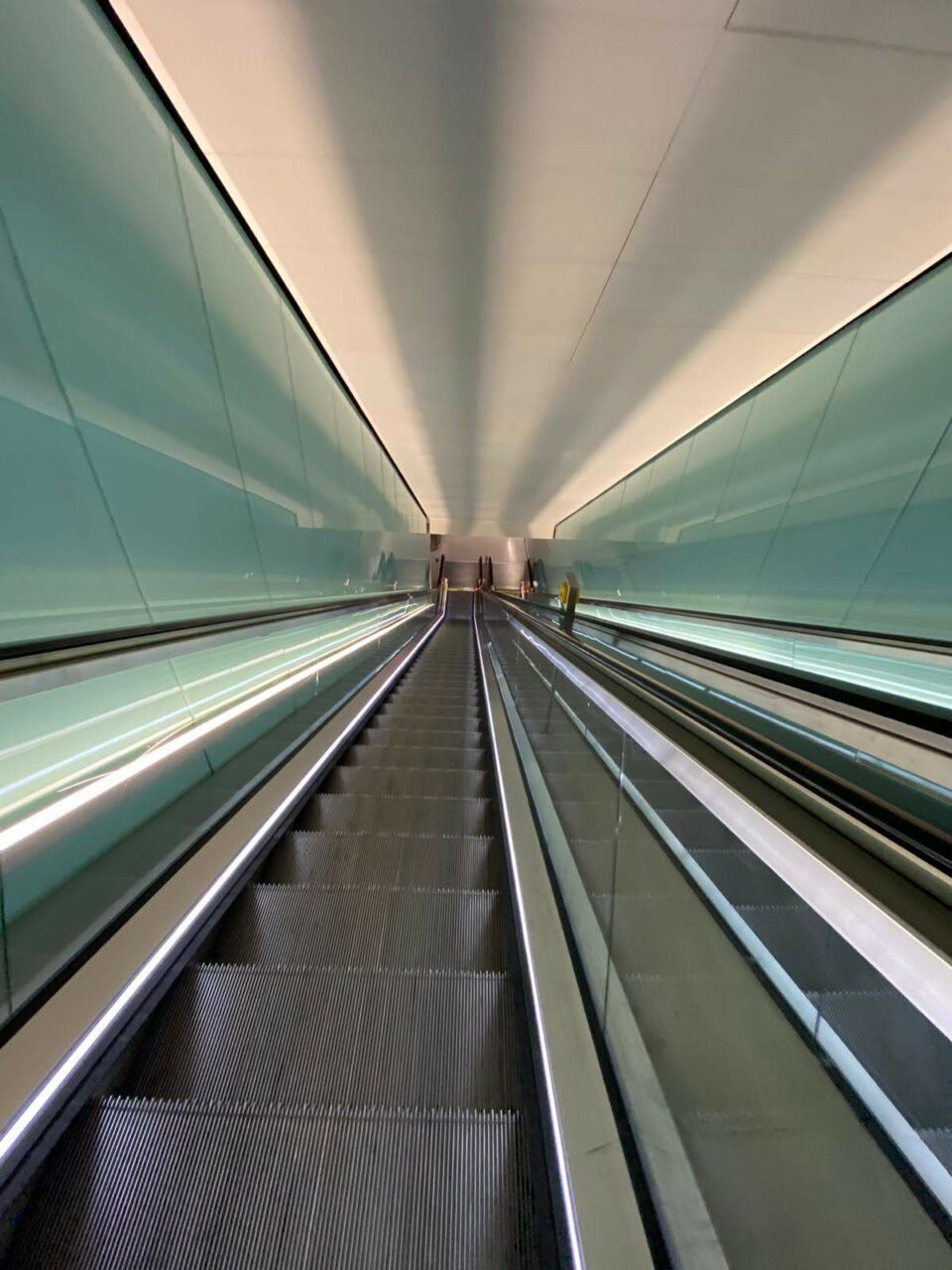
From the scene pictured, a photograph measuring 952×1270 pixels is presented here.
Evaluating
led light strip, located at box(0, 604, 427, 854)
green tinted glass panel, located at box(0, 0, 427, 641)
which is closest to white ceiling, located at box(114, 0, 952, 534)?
green tinted glass panel, located at box(0, 0, 427, 641)

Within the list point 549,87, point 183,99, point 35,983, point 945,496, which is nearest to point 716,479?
point 945,496

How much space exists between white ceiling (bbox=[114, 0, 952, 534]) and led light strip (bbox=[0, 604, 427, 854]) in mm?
2920

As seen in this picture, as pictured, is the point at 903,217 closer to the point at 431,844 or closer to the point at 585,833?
the point at 585,833

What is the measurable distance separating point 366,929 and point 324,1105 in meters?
0.68

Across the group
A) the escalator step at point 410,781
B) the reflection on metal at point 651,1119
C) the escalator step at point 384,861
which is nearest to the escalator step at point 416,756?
the escalator step at point 410,781

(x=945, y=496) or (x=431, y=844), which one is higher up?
(x=945, y=496)

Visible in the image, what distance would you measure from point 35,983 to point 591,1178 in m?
1.27

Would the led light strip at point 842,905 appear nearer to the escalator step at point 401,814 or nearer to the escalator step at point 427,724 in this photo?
the escalator step at point 401,814

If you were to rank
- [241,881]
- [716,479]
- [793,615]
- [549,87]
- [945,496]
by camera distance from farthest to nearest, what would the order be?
[716,479] → [793,615] → [945,496] → [549,87] → [241,881]

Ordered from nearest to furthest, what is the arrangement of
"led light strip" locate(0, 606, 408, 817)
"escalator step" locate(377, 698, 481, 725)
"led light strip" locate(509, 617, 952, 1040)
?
"led light strip" locate(509, 617, 952, 1040), "led light strip" locate(0, 606, 408, 817), "escalator step" locate(377, 698, 481, 725)

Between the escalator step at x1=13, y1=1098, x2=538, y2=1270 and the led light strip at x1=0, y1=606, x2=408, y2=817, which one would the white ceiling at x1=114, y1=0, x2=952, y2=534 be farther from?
the escalator step at x1=13, y1=1098, x2=538, y2=1270

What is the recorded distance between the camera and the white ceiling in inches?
95.7

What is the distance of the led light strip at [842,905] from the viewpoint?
0.60 m

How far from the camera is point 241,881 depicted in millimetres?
2094
